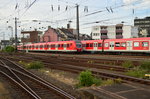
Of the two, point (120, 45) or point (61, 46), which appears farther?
point (61, 46)

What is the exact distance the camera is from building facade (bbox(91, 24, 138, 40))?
A: 3342 inches

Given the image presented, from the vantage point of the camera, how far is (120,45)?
31781mm

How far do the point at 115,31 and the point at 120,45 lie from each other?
56141 mm

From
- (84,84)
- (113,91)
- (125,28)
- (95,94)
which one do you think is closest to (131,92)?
(113,91)

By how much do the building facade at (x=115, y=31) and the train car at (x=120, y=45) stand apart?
1958 inches

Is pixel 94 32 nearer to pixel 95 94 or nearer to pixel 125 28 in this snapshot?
pixel 125 28

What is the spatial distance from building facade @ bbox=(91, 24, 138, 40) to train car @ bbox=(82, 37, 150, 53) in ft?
163

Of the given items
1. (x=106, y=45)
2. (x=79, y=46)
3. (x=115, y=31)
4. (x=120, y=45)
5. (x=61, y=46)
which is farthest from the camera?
(x=115, y=31)

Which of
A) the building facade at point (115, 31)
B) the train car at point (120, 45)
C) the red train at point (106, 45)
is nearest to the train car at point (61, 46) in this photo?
the red train at point (106, 45)

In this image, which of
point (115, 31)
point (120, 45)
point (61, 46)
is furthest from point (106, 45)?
point (115, 31)

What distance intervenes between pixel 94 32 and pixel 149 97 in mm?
83940

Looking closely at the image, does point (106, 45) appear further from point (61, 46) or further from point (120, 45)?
point (61, 46)

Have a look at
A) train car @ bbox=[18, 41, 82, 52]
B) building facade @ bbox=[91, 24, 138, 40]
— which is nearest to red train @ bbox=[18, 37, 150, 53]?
train car @ bbox=[18, 41, 82, 52]

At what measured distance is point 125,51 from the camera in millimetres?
31000
